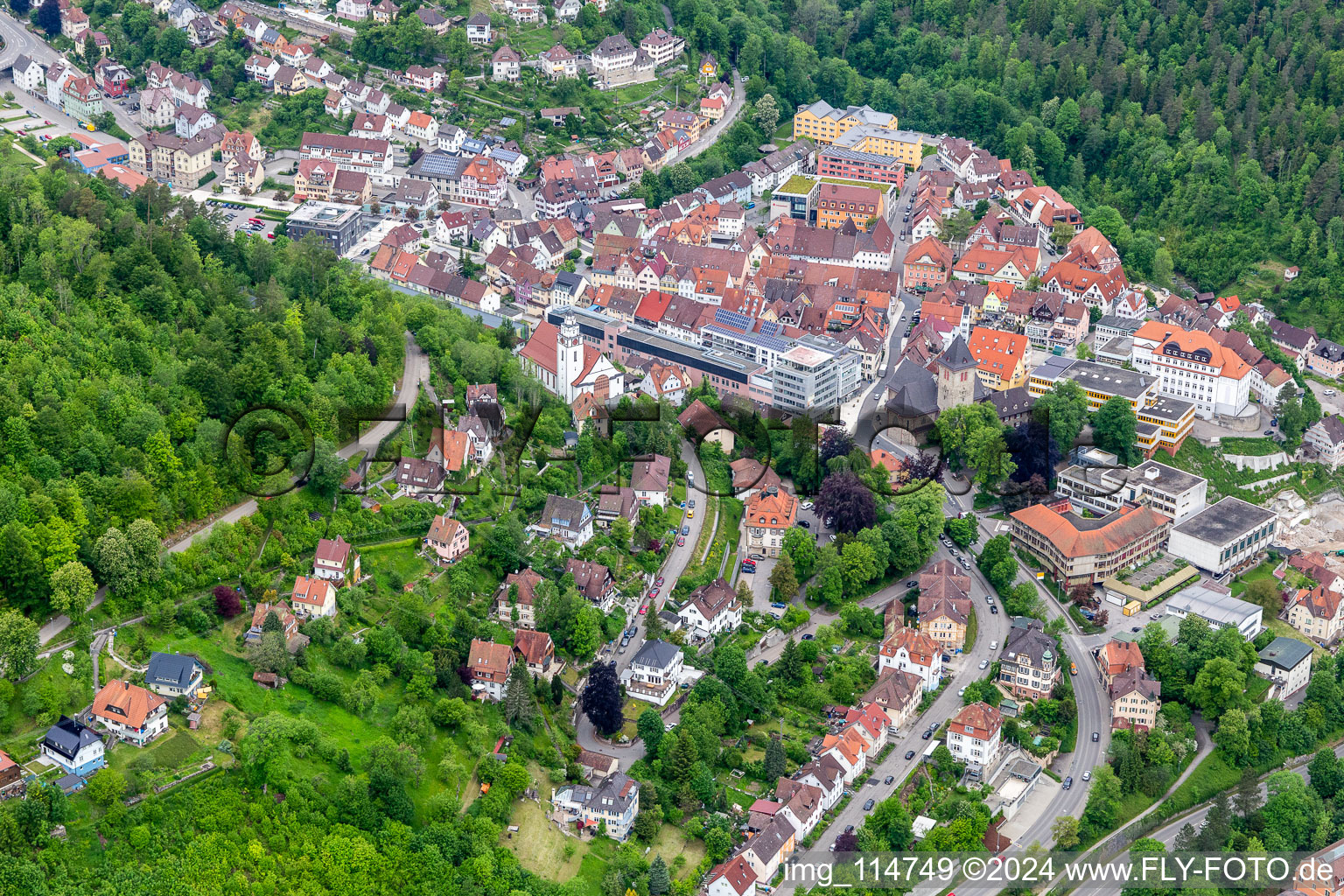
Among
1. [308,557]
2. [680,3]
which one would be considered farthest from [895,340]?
[680,3]

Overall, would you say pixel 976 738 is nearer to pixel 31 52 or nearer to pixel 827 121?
pixel 827 121

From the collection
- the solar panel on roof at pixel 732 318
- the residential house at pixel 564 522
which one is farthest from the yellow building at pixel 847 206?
the residential house at pixel 564 522

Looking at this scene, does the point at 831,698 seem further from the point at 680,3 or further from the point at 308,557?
the point at 680,3

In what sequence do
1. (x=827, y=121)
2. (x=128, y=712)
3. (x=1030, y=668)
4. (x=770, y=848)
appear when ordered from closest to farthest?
1. (x=128, y=712)
2. (x=770, y=848)
3. (x=1030, y=668)
4. (x=827, y=121)

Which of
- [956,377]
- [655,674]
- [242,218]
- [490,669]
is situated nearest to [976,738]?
[655,674]

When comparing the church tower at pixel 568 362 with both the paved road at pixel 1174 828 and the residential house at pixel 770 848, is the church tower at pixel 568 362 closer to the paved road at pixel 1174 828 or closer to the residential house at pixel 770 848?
the residential house at pixel 770 848

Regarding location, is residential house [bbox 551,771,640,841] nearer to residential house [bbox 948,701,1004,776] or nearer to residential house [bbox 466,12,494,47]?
residential house [bbox 948,701,1004,776]
